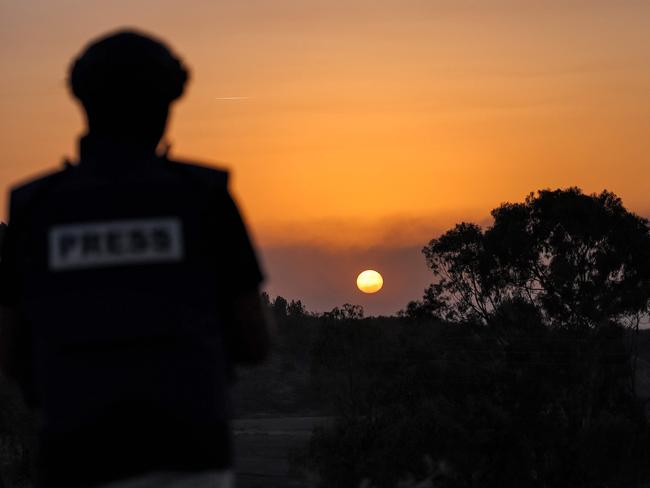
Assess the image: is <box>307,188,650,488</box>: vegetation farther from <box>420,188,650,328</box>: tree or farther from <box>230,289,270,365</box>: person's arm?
<box>230,289,270,365</box>: person's arm

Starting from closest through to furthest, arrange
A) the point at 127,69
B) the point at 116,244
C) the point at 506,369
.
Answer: the point at 116,244
the point at 127,69
the point at 506,369

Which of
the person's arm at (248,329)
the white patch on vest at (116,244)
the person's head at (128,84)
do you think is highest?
the person's head at (128,84)

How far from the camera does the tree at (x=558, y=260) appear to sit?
191ft

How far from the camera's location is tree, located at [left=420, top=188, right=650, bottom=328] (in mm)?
58250

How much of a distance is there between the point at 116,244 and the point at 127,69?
0.39 metres

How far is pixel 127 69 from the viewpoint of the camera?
2500 mm

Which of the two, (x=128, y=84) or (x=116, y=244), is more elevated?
(x=128, y=84)

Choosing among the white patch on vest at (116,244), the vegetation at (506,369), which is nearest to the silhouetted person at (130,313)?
the white patch on vest at (116,244)

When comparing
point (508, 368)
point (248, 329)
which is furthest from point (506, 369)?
point (248, 329)

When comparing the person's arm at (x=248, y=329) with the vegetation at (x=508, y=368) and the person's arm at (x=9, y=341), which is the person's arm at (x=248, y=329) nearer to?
the person's arm at (x=9, y=341)

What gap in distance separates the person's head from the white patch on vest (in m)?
0.25

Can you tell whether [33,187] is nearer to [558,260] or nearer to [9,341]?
[9,341]

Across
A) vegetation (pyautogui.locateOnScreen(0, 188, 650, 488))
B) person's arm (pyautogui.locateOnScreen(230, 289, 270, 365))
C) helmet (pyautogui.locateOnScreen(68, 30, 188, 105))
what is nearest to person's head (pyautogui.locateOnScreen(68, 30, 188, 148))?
helmet (pyautogui.locateOnScreen(68, 30, 188, 105))

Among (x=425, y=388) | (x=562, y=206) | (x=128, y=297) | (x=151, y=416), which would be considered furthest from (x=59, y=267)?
(x=562, y=206)
